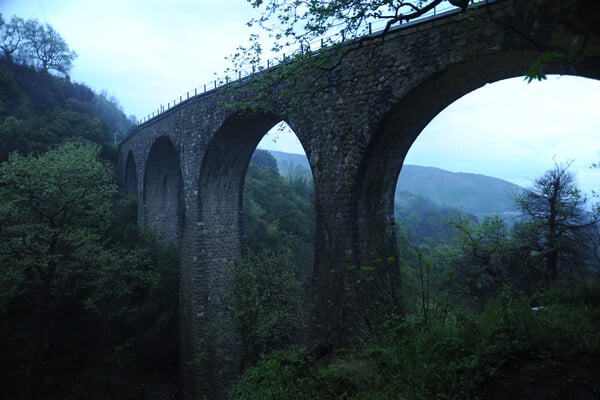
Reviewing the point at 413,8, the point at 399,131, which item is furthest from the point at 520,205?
the point at 413,8

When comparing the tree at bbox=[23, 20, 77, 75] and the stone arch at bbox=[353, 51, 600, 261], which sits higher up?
the tree at bbox=[23, 20, 77, 75]

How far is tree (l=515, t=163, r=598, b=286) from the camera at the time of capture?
1414 cm

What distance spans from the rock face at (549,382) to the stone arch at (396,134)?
3.35m

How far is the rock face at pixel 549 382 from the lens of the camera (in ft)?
10.9

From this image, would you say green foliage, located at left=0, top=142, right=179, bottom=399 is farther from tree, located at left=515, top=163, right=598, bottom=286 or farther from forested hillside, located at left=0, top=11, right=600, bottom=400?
tree, located at left=515, top=163, right=598, bottom=286

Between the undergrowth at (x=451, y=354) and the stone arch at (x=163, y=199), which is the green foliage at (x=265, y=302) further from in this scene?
the stone arch at (x=163, y=199)

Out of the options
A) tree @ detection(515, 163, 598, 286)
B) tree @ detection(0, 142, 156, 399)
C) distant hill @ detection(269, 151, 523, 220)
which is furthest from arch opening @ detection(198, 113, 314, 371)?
distant hill @ detection(269, 151, 523, 220)

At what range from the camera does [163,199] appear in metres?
22.6

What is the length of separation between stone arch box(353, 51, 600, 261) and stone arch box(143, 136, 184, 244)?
1630 cm

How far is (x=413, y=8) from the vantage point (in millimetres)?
5293

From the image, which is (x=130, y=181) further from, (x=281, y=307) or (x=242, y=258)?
(x=281, y=307)

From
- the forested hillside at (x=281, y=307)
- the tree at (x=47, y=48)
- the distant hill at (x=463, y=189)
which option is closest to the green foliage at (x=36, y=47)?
the tree at (x=47, y=48)

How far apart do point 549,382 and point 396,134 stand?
5.75 metres

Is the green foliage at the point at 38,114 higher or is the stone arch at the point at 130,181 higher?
the green foliage at the point at 38,114
